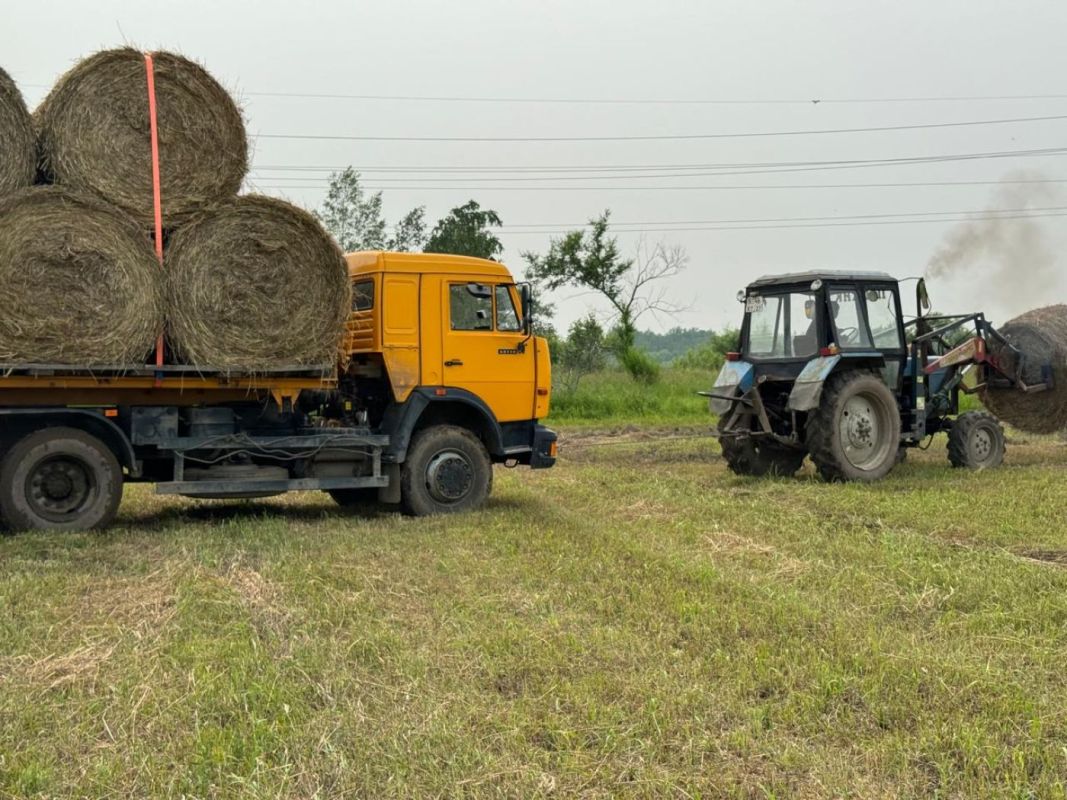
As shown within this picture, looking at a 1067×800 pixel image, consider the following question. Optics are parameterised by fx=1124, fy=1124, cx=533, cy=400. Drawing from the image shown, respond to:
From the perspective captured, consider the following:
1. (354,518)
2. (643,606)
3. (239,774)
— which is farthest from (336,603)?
(354,518)

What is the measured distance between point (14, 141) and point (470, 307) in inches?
151

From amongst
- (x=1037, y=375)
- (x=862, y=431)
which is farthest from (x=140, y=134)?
(x=1037, y=375)

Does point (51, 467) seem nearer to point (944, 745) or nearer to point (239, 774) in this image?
point (239, 774)

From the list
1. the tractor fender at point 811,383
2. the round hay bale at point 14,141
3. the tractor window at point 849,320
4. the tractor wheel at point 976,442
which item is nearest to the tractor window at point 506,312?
the tractor fender at point 811,383

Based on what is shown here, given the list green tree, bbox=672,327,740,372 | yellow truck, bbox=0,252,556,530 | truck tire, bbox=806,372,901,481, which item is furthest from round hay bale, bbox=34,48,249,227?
green tree, bbox=672,327,740,372

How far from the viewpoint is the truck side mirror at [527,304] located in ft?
32.6

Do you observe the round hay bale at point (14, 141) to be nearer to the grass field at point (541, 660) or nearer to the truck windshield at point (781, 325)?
the grass field at point (541, 660)

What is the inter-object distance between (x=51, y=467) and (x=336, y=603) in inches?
132

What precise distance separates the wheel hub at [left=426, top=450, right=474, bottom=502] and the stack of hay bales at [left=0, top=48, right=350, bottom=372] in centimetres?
165

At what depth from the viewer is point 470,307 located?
9766 mm

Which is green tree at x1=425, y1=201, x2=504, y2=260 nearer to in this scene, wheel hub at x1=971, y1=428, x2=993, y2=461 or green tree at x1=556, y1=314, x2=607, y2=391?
green tree at x1=556, y1=314, x2=607, y2=391

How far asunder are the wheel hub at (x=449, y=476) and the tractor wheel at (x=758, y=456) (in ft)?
11.5

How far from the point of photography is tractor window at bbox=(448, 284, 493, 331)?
9656 mm

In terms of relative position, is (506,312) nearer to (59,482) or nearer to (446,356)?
(446,356)
